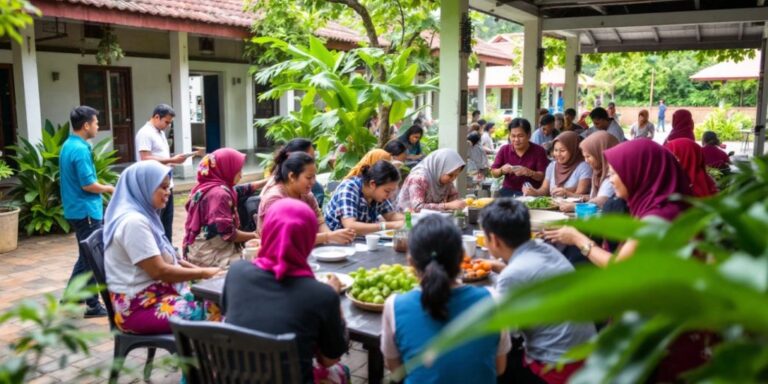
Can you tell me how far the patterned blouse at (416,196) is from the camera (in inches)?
191

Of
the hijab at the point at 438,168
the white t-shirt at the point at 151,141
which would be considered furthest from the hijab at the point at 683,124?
the white t-shirt at the point at 151,141

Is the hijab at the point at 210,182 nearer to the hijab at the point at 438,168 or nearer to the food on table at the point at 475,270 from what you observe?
the hijab at the point at 438,168

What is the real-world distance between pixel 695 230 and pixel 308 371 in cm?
186

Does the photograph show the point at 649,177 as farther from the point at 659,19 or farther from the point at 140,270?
the point at 659,19

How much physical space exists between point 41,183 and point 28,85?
1.52m

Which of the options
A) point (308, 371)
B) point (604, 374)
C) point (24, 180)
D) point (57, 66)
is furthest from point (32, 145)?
point (604, 374)

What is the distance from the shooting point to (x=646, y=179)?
9.34 ft

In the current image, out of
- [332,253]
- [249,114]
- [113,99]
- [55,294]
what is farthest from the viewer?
[249,114]

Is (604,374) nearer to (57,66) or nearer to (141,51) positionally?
(57,66)

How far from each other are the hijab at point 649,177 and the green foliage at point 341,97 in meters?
3.71

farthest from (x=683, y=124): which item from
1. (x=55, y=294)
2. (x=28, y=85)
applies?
(x=28, y=85)

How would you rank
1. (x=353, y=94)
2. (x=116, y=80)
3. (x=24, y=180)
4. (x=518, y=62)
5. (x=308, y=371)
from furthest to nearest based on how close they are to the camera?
(x=518, y=62) < (x=116, y=80) < (x=24, y=180) < (x=353, y=94) < (x=308, y=371)

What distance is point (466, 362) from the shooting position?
2100 mm

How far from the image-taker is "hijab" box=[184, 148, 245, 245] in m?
3.93
